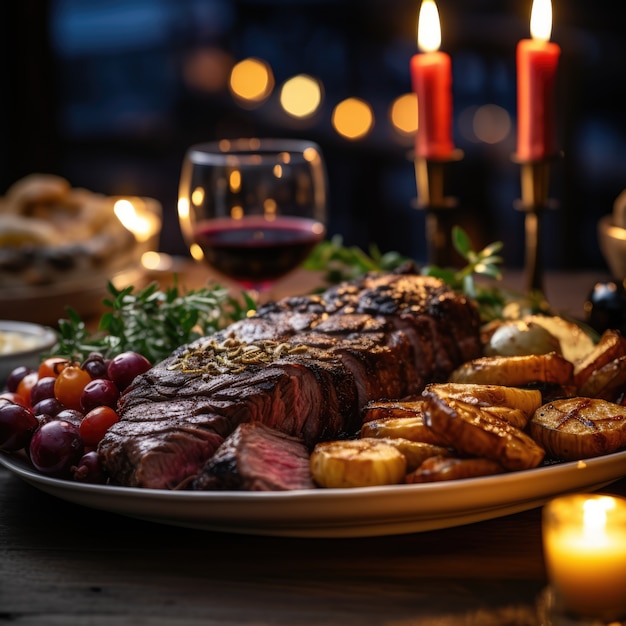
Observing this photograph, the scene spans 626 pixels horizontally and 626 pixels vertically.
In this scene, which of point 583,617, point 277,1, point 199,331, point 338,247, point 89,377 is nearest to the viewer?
point 583,617

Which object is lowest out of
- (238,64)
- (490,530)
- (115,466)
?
(490,530)

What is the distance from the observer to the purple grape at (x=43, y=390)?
1.74 metres

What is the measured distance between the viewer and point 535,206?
254cm

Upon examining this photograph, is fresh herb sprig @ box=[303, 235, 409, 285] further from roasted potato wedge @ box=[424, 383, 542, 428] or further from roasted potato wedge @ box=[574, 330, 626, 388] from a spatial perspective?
roasted potato wedge @ box=[424, 383, 542, 428]

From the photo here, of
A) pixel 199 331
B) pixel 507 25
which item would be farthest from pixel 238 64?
pixel 199 331

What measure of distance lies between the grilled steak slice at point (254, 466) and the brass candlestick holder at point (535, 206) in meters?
1.32

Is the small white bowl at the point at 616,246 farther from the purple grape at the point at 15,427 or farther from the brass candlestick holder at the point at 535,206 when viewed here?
the purple grape at the point at 15,427

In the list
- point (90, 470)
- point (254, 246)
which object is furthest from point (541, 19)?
point (90, 470)

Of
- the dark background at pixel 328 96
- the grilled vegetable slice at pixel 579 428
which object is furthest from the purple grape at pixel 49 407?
the dark background at pixel 328 96

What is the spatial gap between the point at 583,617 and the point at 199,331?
4.06 feet

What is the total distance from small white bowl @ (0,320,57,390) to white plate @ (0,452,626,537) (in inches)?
28.9

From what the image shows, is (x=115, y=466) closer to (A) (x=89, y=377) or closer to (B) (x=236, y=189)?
(A) (x=89, y=377)

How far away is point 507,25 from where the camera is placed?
5.34m

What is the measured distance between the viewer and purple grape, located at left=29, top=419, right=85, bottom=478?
1440mm
